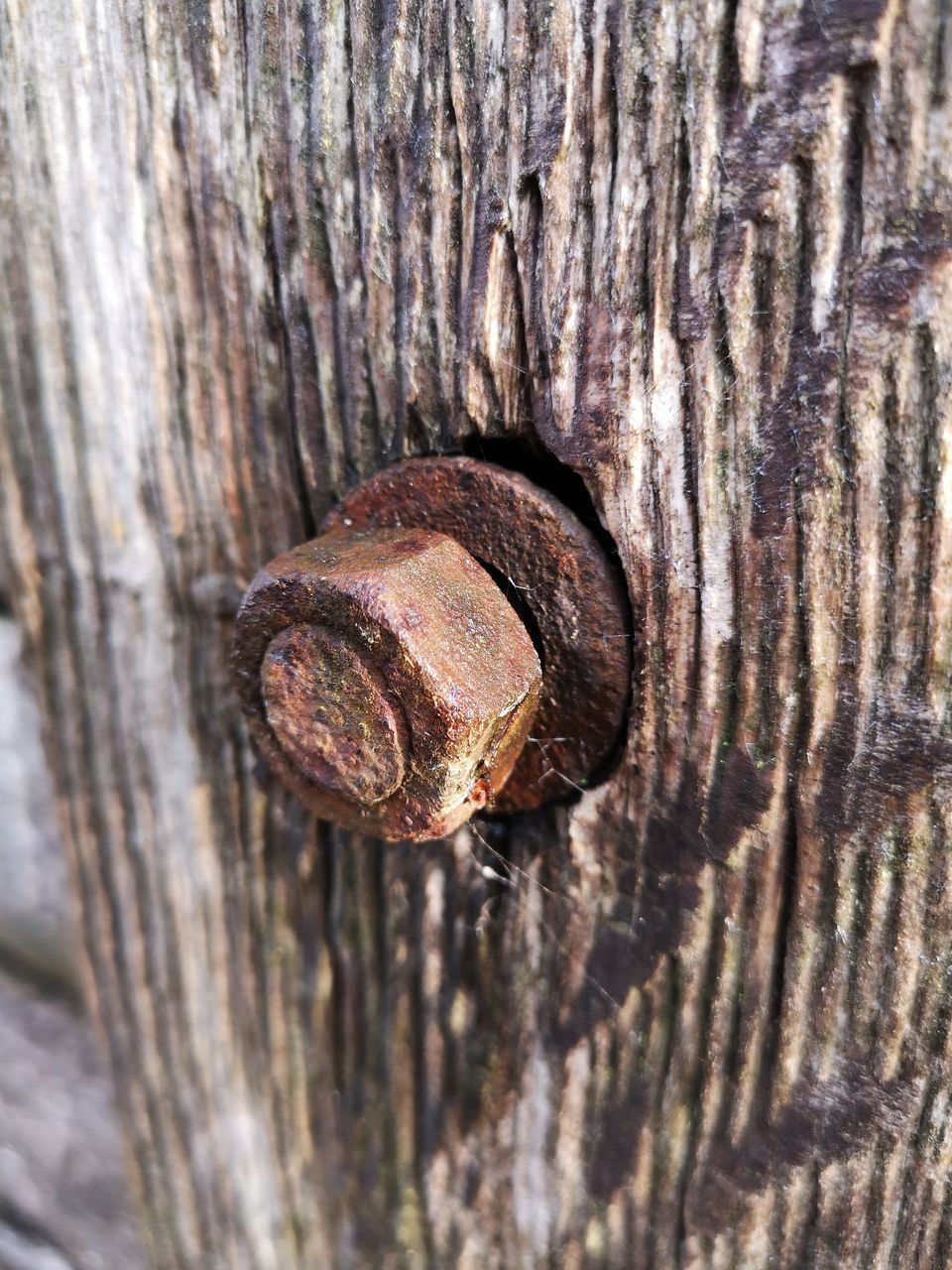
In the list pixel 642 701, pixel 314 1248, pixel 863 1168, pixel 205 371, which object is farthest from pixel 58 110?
pixel 314 1248

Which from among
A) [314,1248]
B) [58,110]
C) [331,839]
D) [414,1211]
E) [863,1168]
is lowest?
[314,1248]

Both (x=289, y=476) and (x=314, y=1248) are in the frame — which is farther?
(x=314, y=1248)

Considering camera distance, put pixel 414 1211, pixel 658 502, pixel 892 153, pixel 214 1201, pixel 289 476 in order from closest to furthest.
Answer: pixel 892 153
pixel 658 502
pixel 289 476
pixel 414 1211
pixel 214 1201

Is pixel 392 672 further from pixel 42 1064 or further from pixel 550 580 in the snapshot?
pixel 42 1064

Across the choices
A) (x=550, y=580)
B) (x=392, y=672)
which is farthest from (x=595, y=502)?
(x=392, y=672)

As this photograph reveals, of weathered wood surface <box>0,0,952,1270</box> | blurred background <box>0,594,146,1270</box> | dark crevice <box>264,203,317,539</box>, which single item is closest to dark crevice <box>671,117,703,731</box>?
weathered wood surface <box>0,0,952,1270</box>

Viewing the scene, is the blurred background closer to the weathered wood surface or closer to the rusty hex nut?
the weathered wood surface

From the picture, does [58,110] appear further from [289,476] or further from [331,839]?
[331,839]

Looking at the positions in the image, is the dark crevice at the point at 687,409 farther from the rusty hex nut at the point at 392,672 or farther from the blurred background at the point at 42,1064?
the blurred background at the point at 42,1064

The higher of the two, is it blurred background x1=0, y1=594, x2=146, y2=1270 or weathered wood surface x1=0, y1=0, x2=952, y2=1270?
weathered wood surface x1=0, y1=0, x2=952, y2=1270
